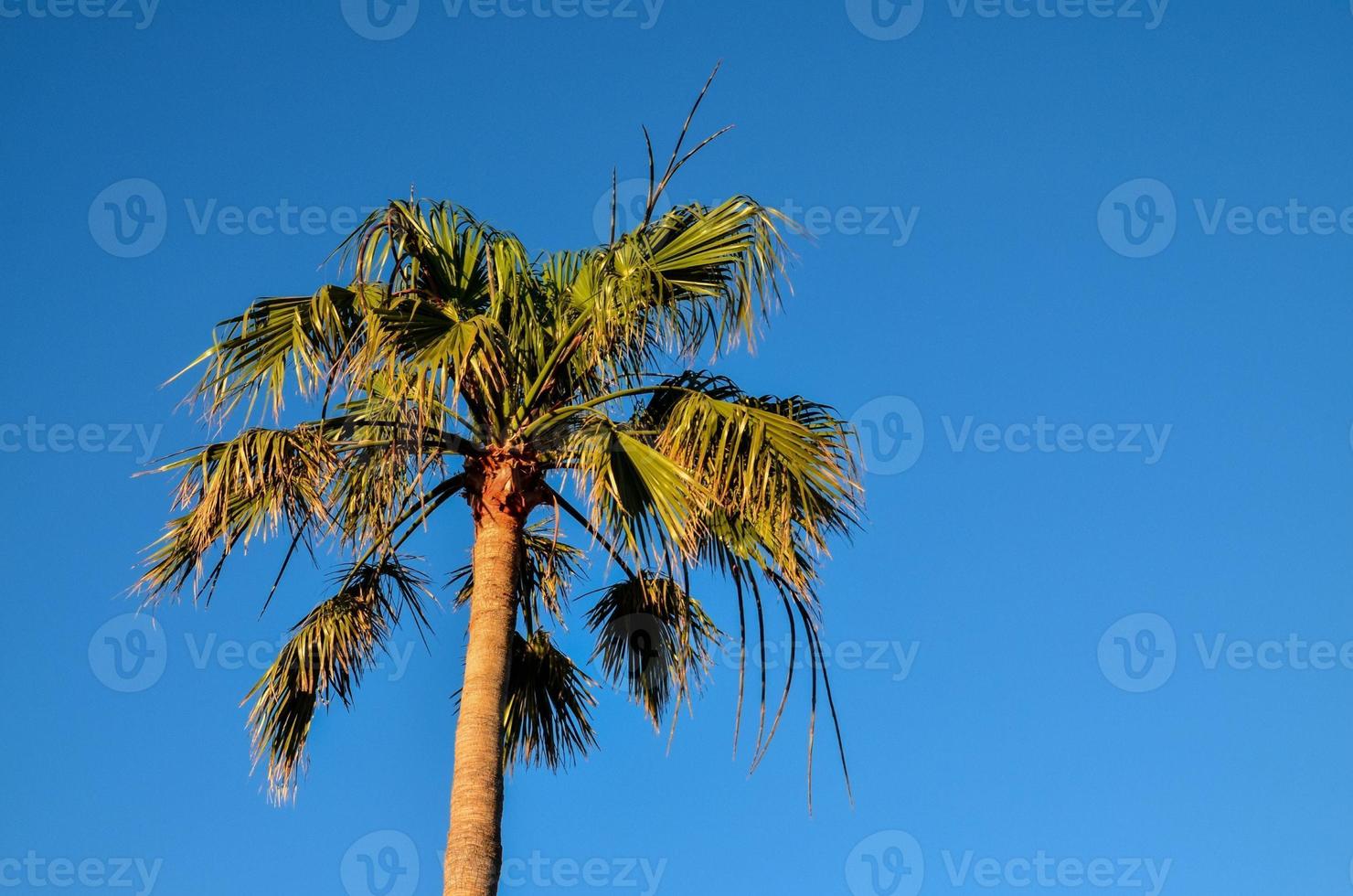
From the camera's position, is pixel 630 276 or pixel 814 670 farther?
pixel 630 276

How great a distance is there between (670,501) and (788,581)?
82 cm

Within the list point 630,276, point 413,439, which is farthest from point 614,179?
point 413,439

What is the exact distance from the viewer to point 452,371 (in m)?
8.96

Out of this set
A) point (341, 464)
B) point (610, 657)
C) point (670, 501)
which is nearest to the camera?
point (670, 501)

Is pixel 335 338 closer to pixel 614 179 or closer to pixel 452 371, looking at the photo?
pixel 452 371

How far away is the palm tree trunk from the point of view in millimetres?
8328

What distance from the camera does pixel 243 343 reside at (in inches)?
375

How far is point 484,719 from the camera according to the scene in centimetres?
875

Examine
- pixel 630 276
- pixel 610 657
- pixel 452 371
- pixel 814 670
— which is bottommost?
pixel 814 670

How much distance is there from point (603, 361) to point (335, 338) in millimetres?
1600

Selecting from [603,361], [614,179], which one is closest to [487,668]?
[603,361]

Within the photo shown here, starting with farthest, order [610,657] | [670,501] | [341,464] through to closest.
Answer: [610,657], [341,464], [670,501]

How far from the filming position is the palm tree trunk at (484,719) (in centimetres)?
833

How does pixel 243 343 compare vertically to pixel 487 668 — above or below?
above
